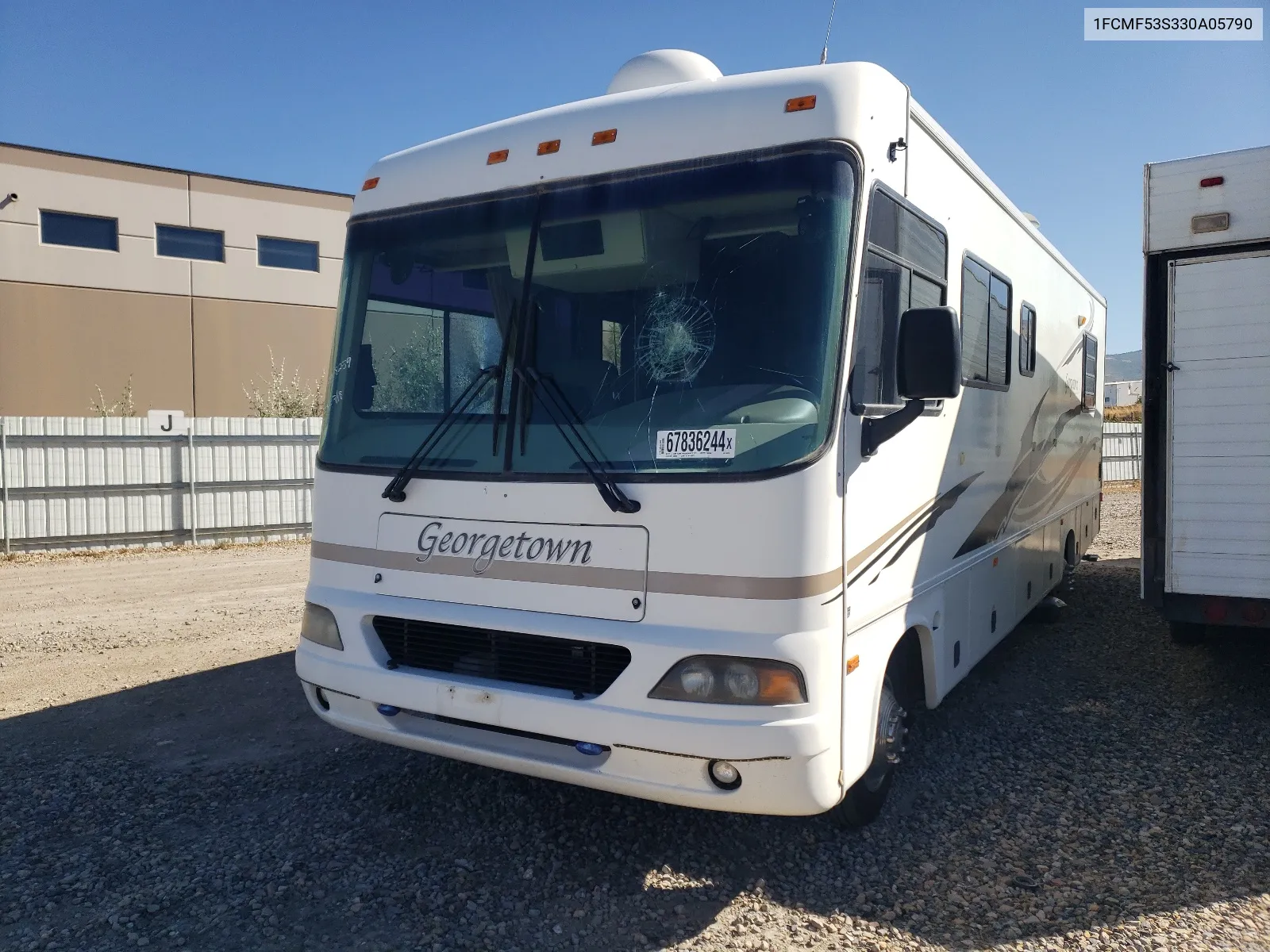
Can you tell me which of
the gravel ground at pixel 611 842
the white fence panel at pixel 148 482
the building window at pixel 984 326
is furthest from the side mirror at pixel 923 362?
the white fence panel at pixel 148 482

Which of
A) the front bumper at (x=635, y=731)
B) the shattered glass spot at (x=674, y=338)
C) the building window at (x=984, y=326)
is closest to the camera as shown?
the front bumper at (x=635, y=731)

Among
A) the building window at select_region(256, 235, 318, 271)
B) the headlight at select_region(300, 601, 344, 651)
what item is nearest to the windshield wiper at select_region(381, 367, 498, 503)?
the headlight at select_region(300, 601, 344, 651)

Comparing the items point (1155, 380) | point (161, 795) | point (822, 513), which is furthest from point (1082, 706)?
point (161, 795)

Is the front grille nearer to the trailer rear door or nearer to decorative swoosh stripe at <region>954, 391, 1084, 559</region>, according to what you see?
decorative swoosh stripe at <region>954, 391, 1084, 559</region>

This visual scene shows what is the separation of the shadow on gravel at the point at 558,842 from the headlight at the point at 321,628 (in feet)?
2.57

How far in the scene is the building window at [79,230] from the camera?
783 inches

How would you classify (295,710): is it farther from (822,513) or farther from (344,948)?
(822,513)

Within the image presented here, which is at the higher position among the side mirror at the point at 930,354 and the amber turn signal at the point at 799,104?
the amber turn signal at the point at 799,104

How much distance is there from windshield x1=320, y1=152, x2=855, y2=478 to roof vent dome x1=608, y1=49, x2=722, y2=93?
806 millimetres

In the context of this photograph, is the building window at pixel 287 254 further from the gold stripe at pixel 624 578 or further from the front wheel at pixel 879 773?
the front wheel at pixel 879 773

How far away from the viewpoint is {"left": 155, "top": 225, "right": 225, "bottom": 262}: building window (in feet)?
68.8

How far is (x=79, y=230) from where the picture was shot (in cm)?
2022

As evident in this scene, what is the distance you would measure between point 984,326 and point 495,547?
2.95 meters

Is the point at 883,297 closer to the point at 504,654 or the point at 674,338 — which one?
the point at 674,338
